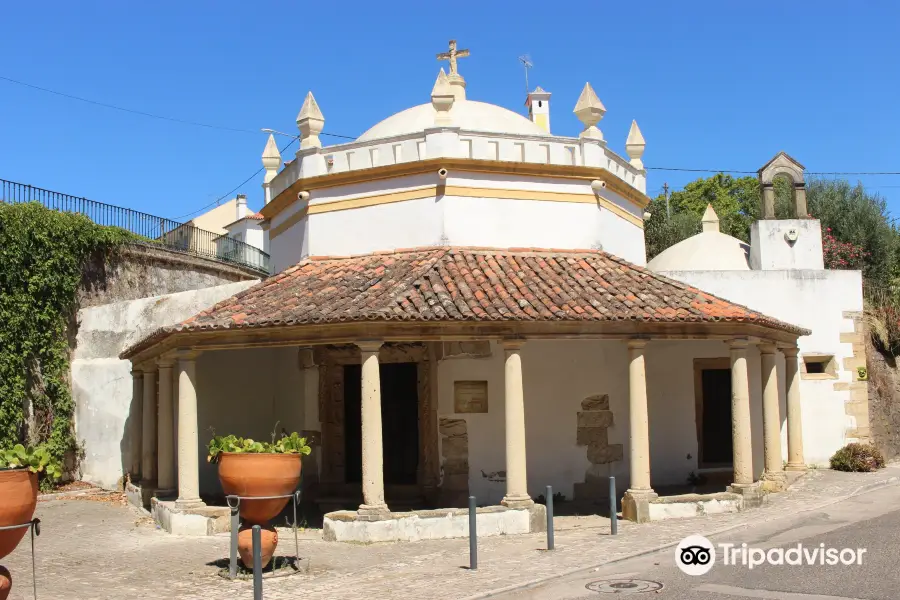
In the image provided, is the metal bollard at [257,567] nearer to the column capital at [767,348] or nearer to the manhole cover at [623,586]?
the manhole cover at [623,586]

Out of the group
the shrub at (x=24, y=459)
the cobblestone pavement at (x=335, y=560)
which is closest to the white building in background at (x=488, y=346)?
the cobblestone pavement at (x=335, y=560)

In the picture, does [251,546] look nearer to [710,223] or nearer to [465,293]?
[465,293]

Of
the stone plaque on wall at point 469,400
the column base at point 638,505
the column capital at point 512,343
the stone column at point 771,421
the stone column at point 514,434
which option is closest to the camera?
the stone column at point 514,434

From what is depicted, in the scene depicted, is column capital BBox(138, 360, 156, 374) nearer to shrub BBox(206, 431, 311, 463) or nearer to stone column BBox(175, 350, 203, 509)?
stone column BBox(175, 350, 203, 509)

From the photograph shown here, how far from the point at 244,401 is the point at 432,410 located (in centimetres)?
406

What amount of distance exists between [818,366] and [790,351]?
193 centimetres

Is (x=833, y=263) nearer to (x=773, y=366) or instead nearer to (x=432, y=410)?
(x=773, y=366)

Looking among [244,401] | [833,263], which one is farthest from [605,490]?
[833,263]

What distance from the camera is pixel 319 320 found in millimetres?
11992

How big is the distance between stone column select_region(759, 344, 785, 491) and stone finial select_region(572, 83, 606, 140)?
15.4ft

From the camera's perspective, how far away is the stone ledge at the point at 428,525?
11859 mm

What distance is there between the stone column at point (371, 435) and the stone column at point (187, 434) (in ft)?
9.09

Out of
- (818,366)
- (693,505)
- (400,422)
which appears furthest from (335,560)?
(818,366)

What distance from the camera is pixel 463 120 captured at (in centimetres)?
1697
